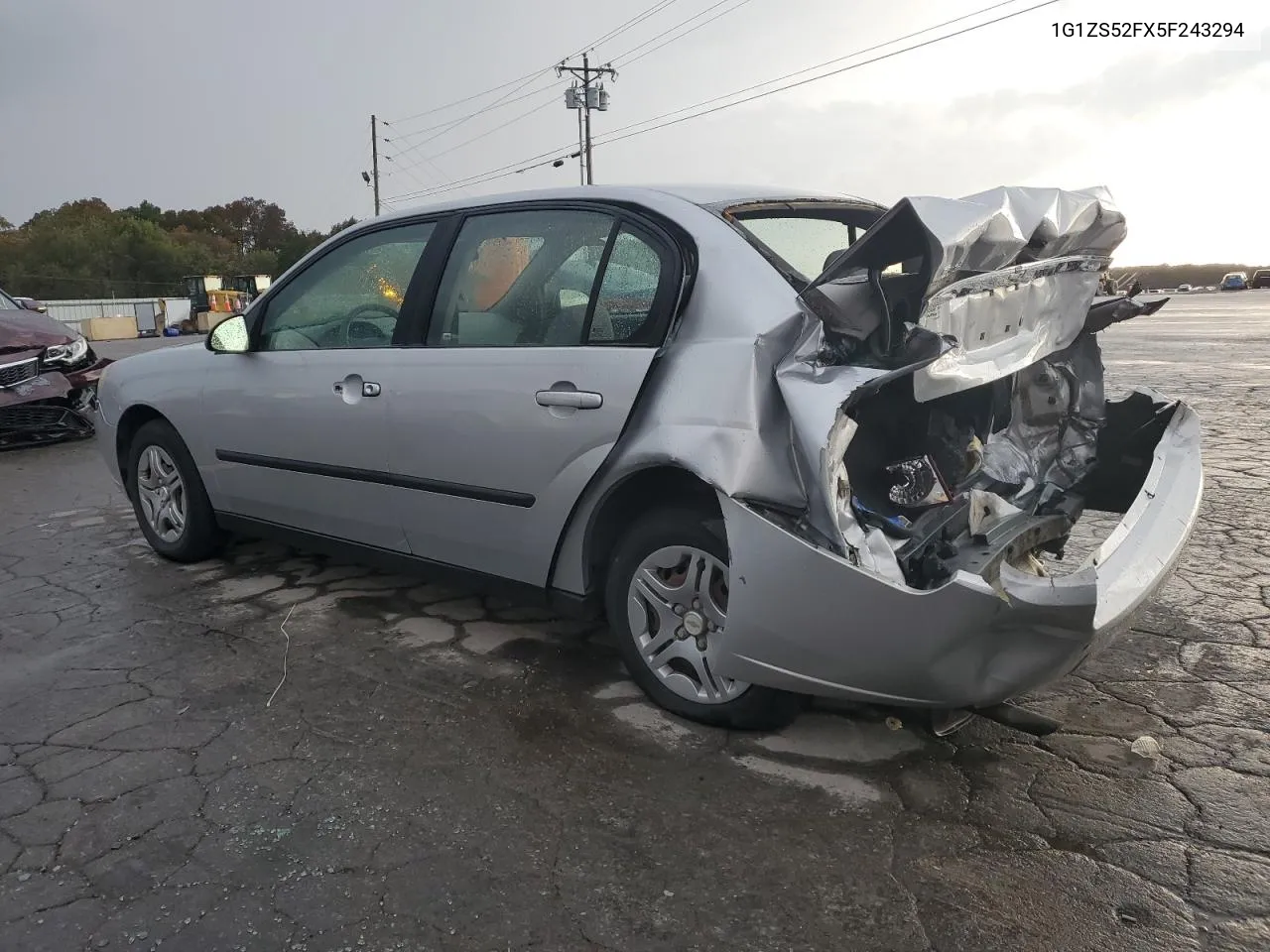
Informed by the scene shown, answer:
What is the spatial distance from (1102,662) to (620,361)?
6.64 ft

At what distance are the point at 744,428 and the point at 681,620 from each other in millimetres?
685

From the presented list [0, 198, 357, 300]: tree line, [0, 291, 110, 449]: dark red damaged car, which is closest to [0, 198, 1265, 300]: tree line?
[0, 198, 357, 300]: tree line

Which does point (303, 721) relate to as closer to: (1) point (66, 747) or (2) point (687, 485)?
(1) point (66, 747)

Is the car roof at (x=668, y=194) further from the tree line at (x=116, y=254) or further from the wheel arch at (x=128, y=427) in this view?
the tree line at (x=116, y=254)

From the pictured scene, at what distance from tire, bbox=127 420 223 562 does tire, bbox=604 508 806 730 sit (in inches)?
99.4

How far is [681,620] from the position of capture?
2986 mm

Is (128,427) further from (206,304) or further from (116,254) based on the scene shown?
(116,254)

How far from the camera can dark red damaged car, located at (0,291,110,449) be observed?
28.0ft

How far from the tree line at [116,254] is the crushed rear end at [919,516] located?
44769mm

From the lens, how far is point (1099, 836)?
2.41 m

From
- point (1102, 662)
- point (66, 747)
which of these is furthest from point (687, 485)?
point (66, 747)

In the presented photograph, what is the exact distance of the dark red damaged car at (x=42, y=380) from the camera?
8.52m

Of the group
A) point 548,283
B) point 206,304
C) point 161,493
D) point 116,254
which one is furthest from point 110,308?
point 548,283

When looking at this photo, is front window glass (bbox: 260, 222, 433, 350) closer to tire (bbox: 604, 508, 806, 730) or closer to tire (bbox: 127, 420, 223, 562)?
tire (bbox: 127, 420, 223, 562)
